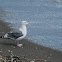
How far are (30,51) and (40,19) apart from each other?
705 cm

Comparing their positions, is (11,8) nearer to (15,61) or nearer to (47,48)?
(47,48)

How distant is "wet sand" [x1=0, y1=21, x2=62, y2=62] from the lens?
11.1 metres

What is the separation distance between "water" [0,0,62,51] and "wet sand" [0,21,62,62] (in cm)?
49

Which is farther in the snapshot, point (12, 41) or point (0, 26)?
point (0, 26)

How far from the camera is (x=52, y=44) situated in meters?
12.9

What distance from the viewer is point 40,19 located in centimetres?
1858

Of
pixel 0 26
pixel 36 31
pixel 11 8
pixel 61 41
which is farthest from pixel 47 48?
pixel 11 8

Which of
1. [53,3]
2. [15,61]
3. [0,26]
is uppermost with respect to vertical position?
[15,61]

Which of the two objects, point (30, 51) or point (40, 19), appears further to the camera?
point (40, 19)

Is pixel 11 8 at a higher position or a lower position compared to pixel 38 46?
lower

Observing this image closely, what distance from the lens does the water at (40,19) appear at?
1373 cm

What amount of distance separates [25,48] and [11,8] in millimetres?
11043

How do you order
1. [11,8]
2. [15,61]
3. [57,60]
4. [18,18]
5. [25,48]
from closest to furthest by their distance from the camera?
[15,61] → [57,60] → [25,48] → [18,18] → [11,8]

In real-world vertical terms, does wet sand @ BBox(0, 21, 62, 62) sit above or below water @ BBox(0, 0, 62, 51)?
above
